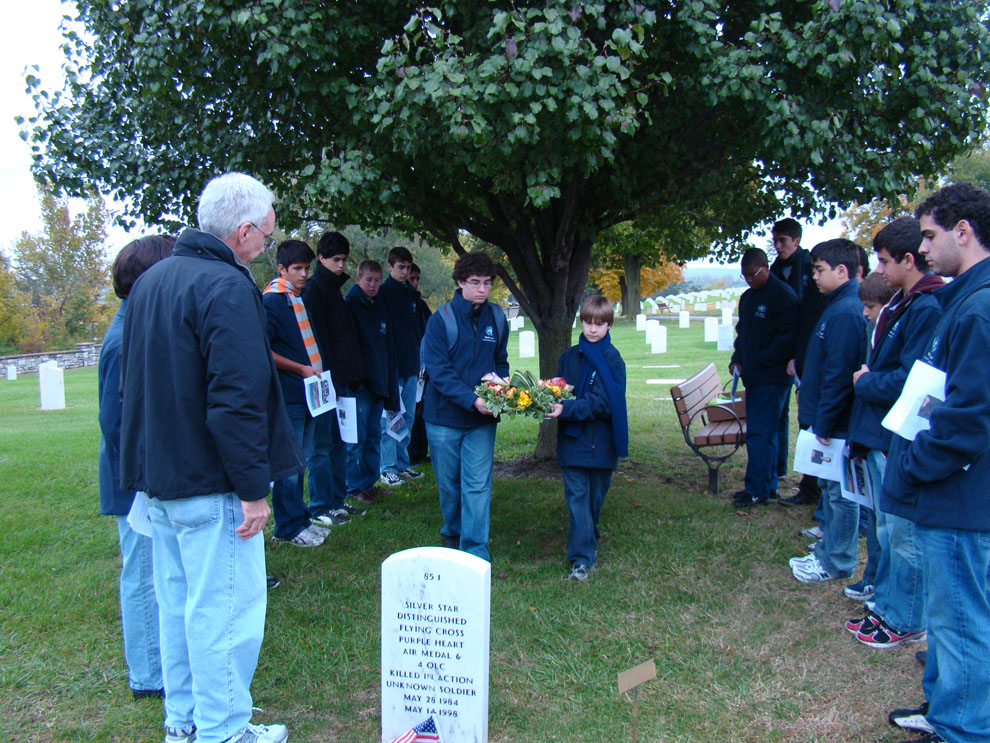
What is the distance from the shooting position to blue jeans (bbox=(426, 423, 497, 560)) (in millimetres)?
4820

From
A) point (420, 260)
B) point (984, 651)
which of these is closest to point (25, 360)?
point (420, 260)

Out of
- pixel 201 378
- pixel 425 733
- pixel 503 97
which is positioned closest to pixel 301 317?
pixel 503 97

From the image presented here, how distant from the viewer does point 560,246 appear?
268 inches

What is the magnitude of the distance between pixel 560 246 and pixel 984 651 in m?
4.70

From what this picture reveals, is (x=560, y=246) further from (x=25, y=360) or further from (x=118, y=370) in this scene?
(x=25, y=360)

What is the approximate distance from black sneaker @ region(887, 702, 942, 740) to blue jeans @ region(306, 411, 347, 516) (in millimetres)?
4107

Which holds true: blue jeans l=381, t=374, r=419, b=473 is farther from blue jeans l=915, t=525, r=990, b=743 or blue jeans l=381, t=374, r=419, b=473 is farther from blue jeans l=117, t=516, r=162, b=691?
blue jeans l=915, t=525, r=990, b=743

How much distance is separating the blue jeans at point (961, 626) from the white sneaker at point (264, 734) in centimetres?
263

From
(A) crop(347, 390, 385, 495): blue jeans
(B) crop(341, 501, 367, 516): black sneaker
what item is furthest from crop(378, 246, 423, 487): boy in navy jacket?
(B) crop(341, 501, 367, 516): black sneaker

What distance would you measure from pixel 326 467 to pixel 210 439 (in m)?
3.29

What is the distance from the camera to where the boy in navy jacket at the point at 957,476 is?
2.68 meters

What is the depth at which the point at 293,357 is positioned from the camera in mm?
5418

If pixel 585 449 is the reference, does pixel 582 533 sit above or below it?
below

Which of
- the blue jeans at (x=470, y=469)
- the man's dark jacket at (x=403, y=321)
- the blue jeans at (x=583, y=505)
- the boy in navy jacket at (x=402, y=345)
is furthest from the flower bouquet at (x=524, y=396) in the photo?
the man's dark jacket at (x=403, y=321)
